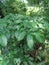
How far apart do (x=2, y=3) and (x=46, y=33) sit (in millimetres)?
5409

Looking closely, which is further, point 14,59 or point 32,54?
point 32,54

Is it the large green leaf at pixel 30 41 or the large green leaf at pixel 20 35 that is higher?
the large green leaf at pixel 20 35

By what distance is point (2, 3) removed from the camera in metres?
6.96

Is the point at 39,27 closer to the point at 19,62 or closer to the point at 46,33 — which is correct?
the point at 46,33

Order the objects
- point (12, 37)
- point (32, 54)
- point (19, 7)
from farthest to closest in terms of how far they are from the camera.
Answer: point (19, 7)
point (32, 54)
point (12, 37)

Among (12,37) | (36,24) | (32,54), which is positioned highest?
(36,24)

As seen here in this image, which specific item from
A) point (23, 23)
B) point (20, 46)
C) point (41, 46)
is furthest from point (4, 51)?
point (41, 46)

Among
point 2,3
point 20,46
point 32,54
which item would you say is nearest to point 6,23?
point 20,46

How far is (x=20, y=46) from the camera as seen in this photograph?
6.01 ft

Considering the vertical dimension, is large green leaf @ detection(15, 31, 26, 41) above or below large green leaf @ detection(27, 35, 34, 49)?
above

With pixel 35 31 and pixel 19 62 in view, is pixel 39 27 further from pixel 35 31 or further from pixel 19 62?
pixel 19 62

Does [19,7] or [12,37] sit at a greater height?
[12,37]

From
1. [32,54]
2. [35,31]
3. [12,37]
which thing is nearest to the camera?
[35,31]

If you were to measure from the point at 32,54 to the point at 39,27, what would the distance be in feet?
1.59
